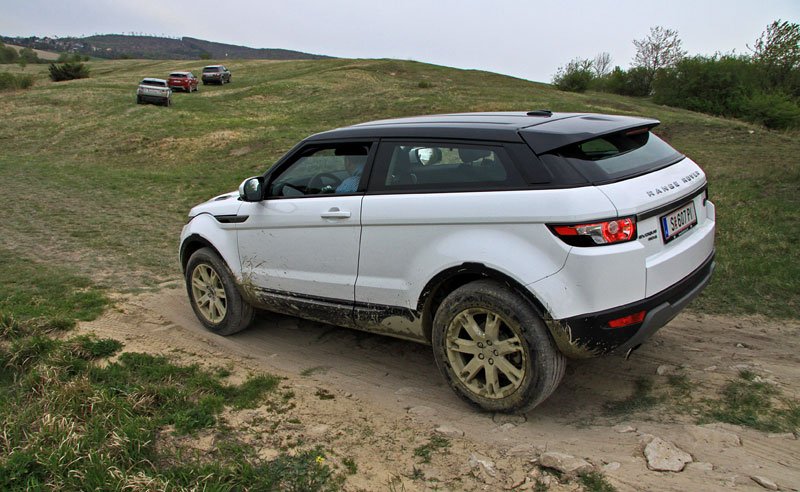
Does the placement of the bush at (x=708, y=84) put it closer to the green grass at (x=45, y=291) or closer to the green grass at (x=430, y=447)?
the green grass at (x=45, y=291)

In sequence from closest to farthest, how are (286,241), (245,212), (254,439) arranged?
1. (254,439)
2. (286,241)
3. (245,212)

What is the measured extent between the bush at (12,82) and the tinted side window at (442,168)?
36420 millimetres

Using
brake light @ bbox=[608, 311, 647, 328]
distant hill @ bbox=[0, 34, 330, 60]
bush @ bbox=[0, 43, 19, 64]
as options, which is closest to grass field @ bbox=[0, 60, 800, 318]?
brake light @ bbox=[608, 311, 647, 328]

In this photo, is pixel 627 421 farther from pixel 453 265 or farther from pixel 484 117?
pixel 484 117

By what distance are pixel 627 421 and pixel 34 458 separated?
3.14 meters

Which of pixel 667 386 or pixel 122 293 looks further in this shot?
pixel 122 293

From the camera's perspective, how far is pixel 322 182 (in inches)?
173

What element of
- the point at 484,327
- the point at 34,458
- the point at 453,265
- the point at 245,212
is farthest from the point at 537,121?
the point at 34,458

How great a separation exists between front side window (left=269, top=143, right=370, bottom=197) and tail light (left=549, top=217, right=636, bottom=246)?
1.50 metres

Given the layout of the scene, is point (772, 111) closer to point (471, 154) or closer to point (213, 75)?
point (213, 75)

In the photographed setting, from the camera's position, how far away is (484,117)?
4.14 metres

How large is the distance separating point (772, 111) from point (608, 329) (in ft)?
117

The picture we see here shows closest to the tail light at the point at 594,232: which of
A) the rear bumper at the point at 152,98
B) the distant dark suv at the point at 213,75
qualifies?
the rear bumper at the point at 152,98

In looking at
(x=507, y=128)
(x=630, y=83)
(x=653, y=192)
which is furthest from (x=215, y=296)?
(x=630, y=83)
